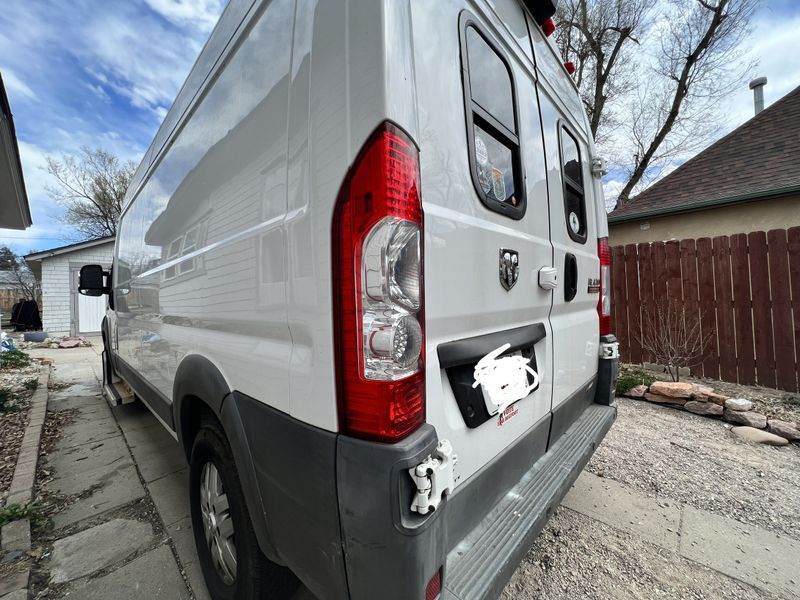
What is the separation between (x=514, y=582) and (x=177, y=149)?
2904mm

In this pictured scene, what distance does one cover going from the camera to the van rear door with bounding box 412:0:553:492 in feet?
3.56

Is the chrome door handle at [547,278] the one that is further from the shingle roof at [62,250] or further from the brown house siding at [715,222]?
the shingle roof at [62,250]

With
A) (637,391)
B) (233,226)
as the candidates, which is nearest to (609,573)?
(233,226)

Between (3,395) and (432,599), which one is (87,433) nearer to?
(3,395)

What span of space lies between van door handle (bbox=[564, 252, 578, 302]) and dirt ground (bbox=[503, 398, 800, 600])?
1369 millimetres

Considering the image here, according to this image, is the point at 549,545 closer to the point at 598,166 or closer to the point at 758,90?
the point at 598,166

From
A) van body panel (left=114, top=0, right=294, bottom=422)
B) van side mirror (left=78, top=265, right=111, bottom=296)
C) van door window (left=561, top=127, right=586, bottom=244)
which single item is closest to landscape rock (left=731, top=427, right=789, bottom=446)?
van door window (left=561, top=127, right=586, bottom=244)

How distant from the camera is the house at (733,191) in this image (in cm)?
625

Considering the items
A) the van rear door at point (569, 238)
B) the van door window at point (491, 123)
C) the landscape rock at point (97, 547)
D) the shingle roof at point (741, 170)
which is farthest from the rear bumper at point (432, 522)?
the shingle roof at point (741, 170)

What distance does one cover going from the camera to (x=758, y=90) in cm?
1196

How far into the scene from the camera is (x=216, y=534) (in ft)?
5.44

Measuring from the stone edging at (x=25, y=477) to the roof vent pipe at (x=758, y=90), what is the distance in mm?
18682

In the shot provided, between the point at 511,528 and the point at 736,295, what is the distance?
5500 mm

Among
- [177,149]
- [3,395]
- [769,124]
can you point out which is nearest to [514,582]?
[177,149]
